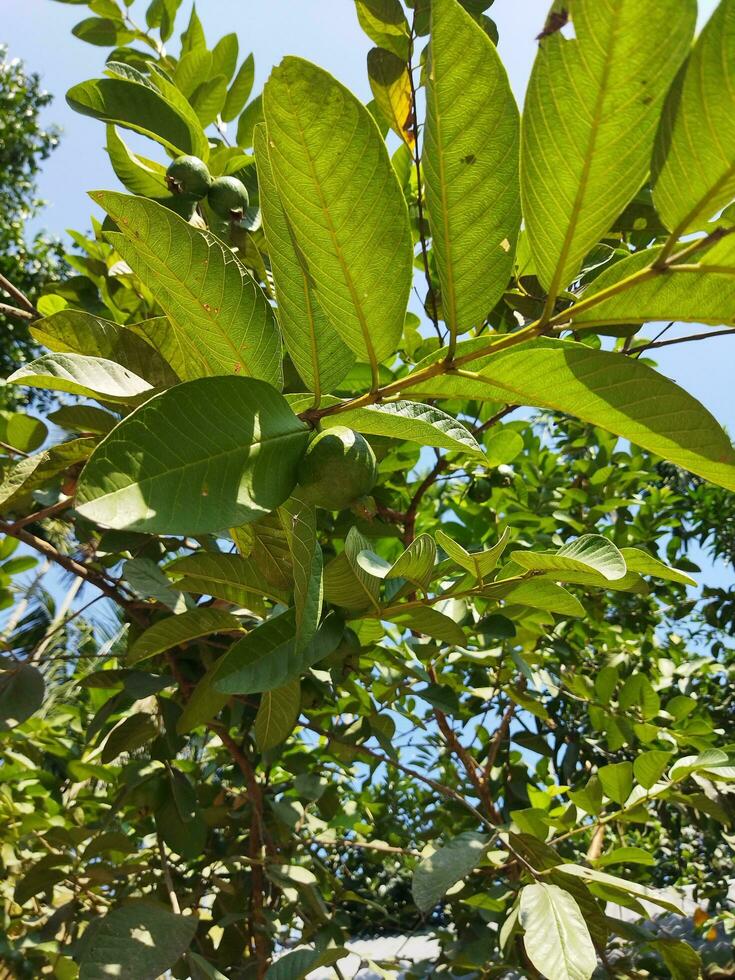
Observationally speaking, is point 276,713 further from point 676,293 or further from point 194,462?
point 676,293

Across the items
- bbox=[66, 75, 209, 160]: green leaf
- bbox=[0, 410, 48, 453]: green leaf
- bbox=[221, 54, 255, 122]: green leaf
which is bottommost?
bbox=[0, 410, 48, 453]: green leaf

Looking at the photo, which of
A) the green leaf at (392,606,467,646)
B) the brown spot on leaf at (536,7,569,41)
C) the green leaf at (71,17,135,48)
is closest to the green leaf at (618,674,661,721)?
the green leaf at (392,606,467,646)

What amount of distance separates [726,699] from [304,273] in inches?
103

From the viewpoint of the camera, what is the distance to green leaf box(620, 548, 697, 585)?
0.74m

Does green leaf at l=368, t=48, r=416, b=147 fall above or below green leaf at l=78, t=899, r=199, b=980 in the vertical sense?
above

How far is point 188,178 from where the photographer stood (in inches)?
42.3

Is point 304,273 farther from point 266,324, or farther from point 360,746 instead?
point 360,746

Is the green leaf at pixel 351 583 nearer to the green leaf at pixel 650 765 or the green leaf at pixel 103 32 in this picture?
the green leaf at pixel 650 765

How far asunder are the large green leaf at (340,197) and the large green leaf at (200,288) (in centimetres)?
7

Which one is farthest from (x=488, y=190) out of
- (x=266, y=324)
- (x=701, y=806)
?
(x=701, y=806)

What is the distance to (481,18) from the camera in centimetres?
117

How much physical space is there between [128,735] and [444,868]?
2.16 feet

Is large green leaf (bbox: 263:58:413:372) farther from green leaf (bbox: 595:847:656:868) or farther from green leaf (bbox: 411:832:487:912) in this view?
green leaf (bbox: 595:847:656:868)

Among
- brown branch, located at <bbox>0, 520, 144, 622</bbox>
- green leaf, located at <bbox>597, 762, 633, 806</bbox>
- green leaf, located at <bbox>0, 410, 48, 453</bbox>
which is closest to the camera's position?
brown branch, located at <bbox>0, 520, 144, 622</bbox>
